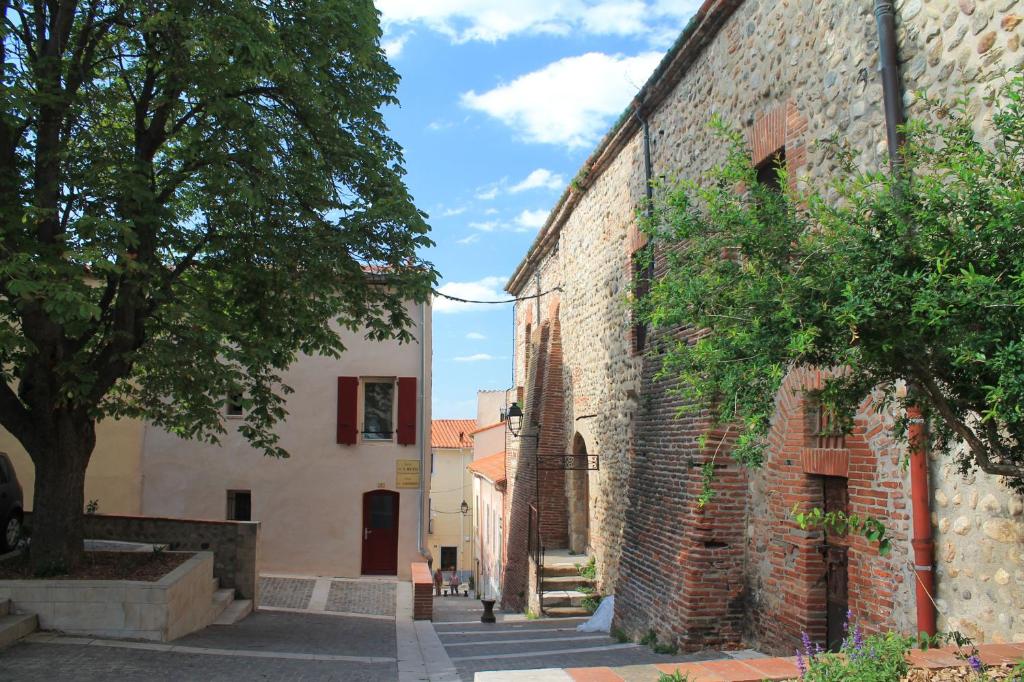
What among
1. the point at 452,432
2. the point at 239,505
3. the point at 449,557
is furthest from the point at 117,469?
the point at 449,557

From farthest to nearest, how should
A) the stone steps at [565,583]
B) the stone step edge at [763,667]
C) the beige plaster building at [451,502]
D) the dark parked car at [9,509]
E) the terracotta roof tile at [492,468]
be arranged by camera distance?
the beige plaster building at [451,502] < the terracotta roof tile at [492,468] < the stone steps at [565,583] < the dark parked car at [9,509] < the stone step edge at [763,667]

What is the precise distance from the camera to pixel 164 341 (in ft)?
29.6

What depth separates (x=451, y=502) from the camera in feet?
154

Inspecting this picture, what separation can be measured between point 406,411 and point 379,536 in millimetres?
2767

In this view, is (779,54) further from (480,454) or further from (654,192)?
(480,454)

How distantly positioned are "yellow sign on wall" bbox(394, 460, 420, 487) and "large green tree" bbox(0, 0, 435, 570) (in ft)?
24.0

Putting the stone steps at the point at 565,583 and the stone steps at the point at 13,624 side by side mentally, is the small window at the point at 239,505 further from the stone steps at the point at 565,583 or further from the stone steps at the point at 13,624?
the stone steps at the point at 13,624

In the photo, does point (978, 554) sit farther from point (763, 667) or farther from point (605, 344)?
point (605, 344)

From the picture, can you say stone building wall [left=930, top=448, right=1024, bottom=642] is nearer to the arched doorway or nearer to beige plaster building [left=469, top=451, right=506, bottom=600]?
the arched doorway

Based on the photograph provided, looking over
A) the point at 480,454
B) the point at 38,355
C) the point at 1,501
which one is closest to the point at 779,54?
the point at 38,355

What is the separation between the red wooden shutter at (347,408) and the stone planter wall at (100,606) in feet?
29.5

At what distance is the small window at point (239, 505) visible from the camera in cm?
1788

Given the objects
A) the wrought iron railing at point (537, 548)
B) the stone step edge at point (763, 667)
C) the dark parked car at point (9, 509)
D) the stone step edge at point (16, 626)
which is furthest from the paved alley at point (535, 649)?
the dark parked car at point (9, 509)

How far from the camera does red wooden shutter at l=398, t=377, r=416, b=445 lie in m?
18.0
